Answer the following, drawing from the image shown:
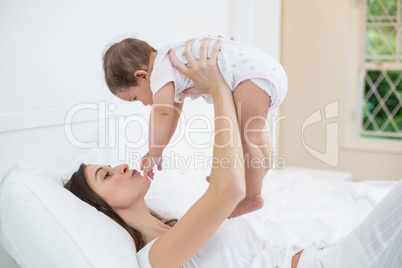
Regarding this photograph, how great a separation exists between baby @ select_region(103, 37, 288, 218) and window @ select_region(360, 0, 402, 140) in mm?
3020

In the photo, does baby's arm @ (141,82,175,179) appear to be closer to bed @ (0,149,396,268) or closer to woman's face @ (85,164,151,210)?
woman's face @ (85,164,151,210)

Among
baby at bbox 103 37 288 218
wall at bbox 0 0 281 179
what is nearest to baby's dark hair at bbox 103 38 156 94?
baby at bbox 103 37 288 218

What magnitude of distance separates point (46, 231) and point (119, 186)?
1.15 ft

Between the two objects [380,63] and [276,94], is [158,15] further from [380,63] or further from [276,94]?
→ [380,63]

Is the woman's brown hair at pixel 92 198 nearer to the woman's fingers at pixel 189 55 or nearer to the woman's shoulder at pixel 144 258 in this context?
the woman's shoulder at pixel 144 258

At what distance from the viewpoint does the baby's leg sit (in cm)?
144

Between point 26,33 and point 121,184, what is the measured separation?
0.63m

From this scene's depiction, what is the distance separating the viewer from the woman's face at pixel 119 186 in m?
1.51

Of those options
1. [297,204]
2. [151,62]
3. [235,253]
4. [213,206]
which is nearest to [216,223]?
[213,206]

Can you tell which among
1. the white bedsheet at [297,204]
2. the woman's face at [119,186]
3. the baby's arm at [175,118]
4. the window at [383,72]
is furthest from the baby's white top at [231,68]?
the window at [383,72]

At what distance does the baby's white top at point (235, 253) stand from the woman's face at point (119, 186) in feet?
0.70

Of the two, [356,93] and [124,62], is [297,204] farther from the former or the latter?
[356,93]

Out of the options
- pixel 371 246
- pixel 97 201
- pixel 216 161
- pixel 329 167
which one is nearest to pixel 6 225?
pixel 97 201

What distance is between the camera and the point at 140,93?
1.52m
